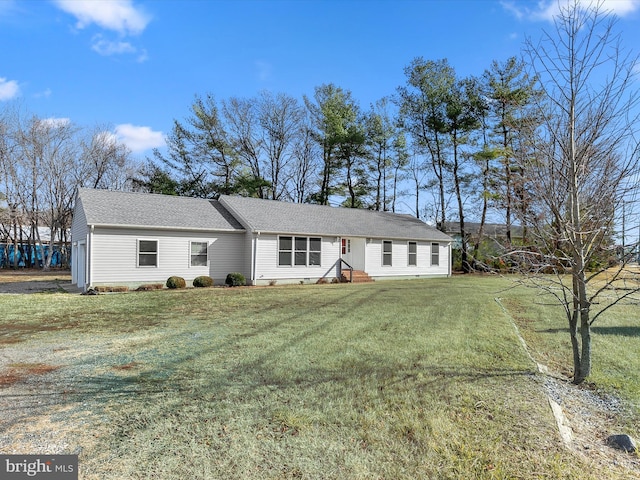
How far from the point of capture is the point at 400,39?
12.4 metres

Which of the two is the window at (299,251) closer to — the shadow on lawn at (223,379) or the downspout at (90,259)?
the downspout at (90,259)

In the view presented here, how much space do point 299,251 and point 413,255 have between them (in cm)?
807

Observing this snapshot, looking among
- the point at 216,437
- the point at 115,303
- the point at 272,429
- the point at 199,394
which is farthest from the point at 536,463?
the point at 115,303

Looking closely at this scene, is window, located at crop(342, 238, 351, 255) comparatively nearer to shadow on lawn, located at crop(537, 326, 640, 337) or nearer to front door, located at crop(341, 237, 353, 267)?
front door, located at crop(341, 237, 353, 267)

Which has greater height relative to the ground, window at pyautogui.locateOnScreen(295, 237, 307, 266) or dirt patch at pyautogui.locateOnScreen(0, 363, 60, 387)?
window at pyautogui.locateOnScreen(295, 237, 307, 266)

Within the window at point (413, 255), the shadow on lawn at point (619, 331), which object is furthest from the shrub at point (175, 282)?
the shadow on lawn at point (619, 331)

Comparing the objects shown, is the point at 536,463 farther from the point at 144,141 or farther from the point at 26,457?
the point at 144,141

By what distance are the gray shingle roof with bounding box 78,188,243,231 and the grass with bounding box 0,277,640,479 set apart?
6.26 meters

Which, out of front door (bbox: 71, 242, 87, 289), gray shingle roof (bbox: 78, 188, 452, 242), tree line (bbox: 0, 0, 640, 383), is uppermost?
tree line (bbox: 0, 0, 640, 383)

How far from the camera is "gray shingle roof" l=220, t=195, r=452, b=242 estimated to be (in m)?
17.4

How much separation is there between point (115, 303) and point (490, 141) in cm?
2806

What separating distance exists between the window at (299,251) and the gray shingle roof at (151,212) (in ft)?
7.60

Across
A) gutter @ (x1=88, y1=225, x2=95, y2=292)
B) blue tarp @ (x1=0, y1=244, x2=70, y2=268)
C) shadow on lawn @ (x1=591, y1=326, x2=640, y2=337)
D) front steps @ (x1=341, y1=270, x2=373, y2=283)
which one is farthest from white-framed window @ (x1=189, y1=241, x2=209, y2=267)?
blue tarp @ (x1=0, y1=244, x2=70, y2=268)

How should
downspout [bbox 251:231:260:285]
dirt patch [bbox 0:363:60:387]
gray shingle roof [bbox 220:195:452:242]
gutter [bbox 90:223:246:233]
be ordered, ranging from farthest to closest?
1. gray shingle roof [bbox 220:195:452:242]
2. downspout [bbox 251:231:260:285]
3. gutter [bbox 90:223:246:233]
4. dirt patch [bbox 0:363:60:387]
